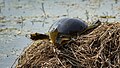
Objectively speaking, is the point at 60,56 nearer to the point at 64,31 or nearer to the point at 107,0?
the point at 64,31

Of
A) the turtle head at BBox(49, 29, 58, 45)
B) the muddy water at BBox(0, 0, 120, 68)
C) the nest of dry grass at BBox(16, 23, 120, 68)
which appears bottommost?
the muddy water at BBox(0, 0, 120, 68)

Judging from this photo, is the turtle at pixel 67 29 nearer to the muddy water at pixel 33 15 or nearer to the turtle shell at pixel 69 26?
the turtle shell at pixel 69 26

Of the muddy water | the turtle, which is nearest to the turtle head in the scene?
the turtle

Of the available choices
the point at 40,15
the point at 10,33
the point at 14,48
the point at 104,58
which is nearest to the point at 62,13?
the point at 40,15

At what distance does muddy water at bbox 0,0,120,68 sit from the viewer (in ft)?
28.5

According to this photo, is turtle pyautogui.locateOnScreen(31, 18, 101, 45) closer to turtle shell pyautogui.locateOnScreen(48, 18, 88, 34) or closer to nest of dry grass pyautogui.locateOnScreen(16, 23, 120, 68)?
turtle shell pyautogui.locateOnScreen(48, 18, 88, 34)

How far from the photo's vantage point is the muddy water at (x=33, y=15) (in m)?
8.69

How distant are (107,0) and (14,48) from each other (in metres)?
7.71

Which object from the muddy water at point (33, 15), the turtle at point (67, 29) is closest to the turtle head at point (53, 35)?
the turtle at point (67, 29)

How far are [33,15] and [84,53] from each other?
7.77 metres

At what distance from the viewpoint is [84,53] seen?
4918mm

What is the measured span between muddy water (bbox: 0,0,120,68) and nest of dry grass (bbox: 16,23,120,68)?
7.07ft

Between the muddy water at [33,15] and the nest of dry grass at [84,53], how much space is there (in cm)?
216

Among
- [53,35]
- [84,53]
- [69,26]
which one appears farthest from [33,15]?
[84,53]
